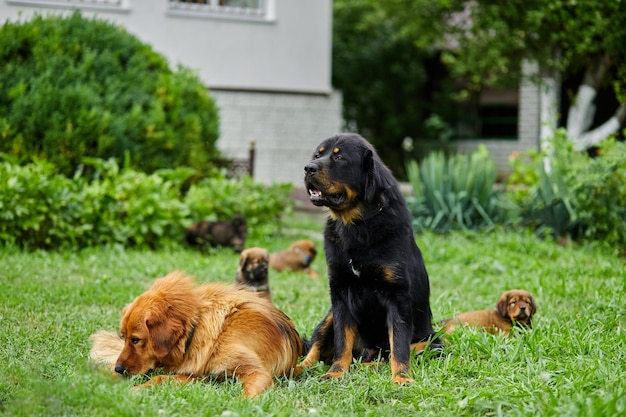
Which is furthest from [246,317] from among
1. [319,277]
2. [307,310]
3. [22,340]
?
[319,277]

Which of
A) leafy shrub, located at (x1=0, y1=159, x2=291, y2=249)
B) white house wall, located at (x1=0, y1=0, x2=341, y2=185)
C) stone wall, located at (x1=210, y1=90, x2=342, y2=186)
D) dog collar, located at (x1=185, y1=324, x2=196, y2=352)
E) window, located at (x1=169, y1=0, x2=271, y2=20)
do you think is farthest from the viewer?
stone wall, located at (x1=210, y1=90, x2=342, y2=186)

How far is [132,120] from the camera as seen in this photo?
11750 millimetres

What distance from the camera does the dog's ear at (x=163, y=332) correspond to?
463cm

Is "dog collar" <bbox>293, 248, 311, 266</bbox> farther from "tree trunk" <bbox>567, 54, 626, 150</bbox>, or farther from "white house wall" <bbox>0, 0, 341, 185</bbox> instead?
"tree trunk" <bbox>567, 54, 626, 150</bbox>

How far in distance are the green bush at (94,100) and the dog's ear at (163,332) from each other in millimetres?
6647

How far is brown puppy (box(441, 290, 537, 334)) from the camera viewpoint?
6.17 m

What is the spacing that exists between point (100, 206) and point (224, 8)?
9.19m

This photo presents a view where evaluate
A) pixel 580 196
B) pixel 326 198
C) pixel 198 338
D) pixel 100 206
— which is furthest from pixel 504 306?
pixel 100 206

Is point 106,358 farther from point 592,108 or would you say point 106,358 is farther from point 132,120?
point 592,108

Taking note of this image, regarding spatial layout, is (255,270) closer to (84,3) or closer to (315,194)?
(315,194)

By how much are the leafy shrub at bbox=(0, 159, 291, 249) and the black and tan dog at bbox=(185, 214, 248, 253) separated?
26 cm

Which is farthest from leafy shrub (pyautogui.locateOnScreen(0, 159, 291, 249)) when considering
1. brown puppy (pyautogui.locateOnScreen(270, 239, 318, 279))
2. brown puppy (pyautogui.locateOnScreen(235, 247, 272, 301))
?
brown puppy (pyautogui.locateOnScreen(235, 247, 272, 301))

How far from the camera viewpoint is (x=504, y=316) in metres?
6.34

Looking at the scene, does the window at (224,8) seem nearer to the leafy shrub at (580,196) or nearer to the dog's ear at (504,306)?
the leafy shrub at (580,196)
